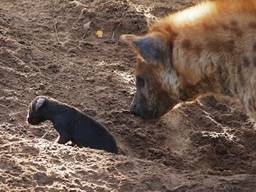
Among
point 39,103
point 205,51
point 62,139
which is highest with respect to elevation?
point 205,51

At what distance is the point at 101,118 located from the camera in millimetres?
6891

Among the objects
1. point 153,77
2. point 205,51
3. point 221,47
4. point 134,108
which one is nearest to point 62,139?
point 134,108

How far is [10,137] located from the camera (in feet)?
18.4

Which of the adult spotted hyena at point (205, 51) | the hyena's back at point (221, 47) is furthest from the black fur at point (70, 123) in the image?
the hyena's back at point (221, 47)

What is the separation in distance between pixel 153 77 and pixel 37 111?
1048 mm

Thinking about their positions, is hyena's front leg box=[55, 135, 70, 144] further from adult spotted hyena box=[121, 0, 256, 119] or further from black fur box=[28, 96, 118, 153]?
adult spotted hyena box=[121, 0, 256, 119]

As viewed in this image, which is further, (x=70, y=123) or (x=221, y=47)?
(x=70, y=123)

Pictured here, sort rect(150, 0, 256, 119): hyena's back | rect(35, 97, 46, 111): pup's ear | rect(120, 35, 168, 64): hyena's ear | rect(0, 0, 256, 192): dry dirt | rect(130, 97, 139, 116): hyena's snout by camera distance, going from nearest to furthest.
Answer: rect(0, 0, 256, 192): dry dirt < rect(150, 0, 256, 119): hyena's back < rect(120, 35, 168, 64): hyena's ear < rect(35, 97, 46, 111): pup's ear < rect(130, 97, 139, 116): hyena's snout

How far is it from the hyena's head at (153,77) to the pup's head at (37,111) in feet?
2.83

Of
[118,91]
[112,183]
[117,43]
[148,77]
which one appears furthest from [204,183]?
[117,43]

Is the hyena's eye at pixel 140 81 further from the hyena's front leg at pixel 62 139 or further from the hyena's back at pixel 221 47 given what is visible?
the hyena's front leg at pixel 62 139

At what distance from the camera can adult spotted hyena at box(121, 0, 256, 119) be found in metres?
5.68

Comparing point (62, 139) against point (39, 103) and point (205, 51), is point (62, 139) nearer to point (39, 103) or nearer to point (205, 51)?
point (39, 103)

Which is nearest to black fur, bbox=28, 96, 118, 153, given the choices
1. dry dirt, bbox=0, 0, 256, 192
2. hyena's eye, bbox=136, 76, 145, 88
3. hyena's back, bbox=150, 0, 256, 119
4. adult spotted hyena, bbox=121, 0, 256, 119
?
dry dirt, bbox=0, 0, 256, 192
